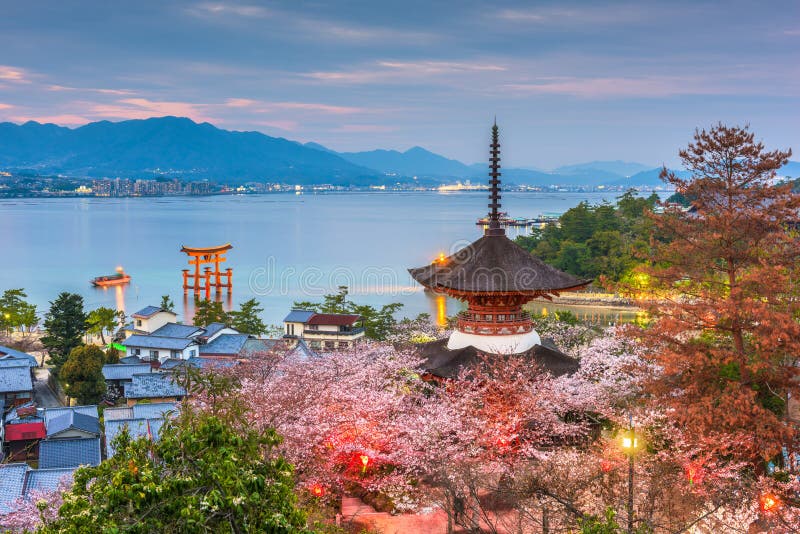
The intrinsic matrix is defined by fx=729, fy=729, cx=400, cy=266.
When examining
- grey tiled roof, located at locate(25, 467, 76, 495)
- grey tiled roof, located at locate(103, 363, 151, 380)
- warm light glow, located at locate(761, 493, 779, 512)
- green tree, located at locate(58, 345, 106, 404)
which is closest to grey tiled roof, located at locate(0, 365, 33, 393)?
green tree, located at locate(58, 345, 106, 404)

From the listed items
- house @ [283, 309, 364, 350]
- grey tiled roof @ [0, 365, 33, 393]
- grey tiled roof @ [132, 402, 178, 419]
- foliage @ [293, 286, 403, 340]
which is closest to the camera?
grey tiled roof @ [132, 402, 178, 419]

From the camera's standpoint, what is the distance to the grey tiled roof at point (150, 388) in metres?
24.4

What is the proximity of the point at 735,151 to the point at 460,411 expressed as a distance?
6164mm

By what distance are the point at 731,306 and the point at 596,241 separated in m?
45.7

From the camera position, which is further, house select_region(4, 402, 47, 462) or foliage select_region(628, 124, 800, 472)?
house select_region(4, 402, 47, 462)

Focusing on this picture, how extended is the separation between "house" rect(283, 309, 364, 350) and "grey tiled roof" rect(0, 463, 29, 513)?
1822 centimetres

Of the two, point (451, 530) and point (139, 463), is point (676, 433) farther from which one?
point (139, 463)

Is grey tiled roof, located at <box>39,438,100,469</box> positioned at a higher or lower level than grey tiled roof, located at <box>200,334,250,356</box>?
lower

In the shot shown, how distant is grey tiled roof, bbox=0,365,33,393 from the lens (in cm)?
2489

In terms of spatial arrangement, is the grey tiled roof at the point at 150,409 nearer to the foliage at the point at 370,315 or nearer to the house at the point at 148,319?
the foliage at the point at 370,315

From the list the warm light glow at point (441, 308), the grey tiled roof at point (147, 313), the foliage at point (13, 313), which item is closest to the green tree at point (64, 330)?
the grey tiled roof at point (147, 313)

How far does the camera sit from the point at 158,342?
31703 millimetres

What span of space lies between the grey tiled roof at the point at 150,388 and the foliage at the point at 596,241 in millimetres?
33743

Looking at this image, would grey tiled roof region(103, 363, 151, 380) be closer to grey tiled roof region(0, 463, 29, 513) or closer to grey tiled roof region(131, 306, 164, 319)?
grey tiled roof region(131, 306, 164, 319)
